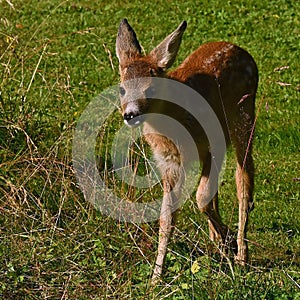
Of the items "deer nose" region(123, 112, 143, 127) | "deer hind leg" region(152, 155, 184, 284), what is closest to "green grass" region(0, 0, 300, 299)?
"deer hind leg" region(152, 155, 184, 284)

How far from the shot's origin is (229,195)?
8164mm

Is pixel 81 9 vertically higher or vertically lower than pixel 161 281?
lower

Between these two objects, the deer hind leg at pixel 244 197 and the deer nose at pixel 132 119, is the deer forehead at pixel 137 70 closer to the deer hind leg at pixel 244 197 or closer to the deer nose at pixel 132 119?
the deer nose at pixel 132 119

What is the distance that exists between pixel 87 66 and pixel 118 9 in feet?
7.50

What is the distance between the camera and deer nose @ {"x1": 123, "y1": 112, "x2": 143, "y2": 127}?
638 cm

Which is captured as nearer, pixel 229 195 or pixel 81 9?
pixel 229 195

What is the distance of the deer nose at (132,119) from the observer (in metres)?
6.38

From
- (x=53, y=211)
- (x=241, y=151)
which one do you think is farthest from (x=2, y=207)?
(x=241, y=151)

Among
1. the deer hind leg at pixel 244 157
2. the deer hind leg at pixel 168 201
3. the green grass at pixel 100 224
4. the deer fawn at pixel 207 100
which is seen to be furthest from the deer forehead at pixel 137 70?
the deer hind leg at pixel 244 157

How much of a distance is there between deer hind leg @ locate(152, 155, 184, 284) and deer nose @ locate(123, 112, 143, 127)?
55 cm

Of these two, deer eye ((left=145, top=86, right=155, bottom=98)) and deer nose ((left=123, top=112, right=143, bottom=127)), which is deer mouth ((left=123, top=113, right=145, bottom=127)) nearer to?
deer nose ((left=123, top=112, right=143, bottom=127))

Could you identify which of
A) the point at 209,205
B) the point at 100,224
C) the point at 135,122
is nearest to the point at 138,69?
the point at 135,122

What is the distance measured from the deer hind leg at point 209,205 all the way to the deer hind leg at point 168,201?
30 centimetres

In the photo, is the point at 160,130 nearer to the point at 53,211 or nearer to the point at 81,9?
the point at 53,211
